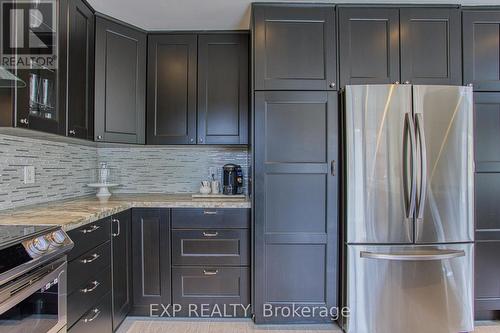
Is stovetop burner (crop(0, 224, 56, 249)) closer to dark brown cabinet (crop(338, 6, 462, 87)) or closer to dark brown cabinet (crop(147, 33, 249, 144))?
dark brown cabinet (crop(147, 33, 249, 144))

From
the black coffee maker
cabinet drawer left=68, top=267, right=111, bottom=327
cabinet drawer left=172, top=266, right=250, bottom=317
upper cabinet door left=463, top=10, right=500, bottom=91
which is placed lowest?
cabinet drawer left=172, top=266, right=250, bottom=317

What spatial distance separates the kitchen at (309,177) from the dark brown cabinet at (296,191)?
1cm

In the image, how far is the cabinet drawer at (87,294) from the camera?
1.47 meters

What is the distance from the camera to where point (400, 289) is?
1969 mm

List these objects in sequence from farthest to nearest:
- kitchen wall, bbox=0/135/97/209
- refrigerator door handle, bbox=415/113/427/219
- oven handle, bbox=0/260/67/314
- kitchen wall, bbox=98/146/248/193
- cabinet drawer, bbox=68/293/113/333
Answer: kitchen wall, bbox=98/146/248/193, refrigerator door handle, bbox=415/113/427/219, kitchen wall, bbox=0/135/97/209, cabinet drawer, bbox=68/293/113/333, oven handle, bbox=0/260/67/314

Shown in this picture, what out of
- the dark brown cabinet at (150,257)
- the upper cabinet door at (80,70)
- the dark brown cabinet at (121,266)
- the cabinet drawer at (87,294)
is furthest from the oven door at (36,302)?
the upper cabinet door at (80,70)

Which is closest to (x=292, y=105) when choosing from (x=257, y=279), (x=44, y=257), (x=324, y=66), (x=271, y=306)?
(x=324, y=66)

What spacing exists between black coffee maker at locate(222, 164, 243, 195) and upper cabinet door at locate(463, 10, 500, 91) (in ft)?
Answer: 6.41

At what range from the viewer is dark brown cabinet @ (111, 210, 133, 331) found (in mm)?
1970

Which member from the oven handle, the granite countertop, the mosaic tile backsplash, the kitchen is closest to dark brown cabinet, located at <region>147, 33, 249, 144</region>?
the kitchen

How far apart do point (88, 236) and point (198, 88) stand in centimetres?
150

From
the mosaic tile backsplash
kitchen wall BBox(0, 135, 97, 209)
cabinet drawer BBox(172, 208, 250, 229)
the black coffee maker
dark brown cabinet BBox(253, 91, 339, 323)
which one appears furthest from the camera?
the black coffee maker

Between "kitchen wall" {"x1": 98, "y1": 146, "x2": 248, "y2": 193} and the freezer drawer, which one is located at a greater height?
"kitchen wall" {"x1": 98, "y1": 146, "x2": 248, "y2": 193}

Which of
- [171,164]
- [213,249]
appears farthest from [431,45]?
[171,164]
